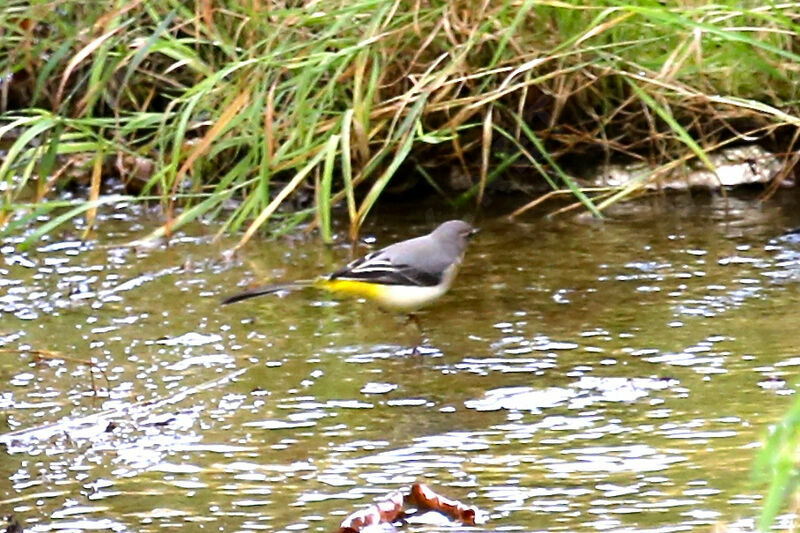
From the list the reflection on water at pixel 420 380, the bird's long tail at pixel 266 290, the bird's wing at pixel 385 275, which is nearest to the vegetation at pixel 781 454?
the reflection on water at pixel 420 380

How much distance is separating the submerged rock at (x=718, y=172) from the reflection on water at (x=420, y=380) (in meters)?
0.15

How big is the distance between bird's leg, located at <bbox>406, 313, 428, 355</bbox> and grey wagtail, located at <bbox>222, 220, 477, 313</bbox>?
0.03m

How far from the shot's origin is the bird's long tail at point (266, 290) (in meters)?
5.41

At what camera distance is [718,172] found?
6.69 m

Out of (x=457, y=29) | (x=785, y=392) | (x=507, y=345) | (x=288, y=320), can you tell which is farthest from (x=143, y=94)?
(x=785, y=392)

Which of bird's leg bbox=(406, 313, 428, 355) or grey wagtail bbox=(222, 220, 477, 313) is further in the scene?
grey wagtail bbox=(222, 220, 477, 313)

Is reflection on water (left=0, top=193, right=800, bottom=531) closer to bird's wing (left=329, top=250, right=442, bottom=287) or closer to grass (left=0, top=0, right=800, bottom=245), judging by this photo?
bird's wing (left=329, top=250, right=442, bottom=287)

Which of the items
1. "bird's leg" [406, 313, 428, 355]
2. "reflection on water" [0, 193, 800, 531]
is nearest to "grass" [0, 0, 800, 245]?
"reflection on water" [0, 193, 800, 531]

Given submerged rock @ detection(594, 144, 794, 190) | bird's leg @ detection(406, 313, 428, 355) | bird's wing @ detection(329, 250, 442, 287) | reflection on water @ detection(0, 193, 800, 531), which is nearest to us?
reflection on water @ detection(0, 193, 800, 531)

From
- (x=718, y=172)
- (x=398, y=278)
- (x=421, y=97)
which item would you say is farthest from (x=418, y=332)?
(x=718, y=172)

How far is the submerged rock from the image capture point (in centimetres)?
664

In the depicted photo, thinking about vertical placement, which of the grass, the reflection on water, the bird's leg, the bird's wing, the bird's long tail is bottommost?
the bird's leg

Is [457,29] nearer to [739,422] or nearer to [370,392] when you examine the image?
[370,392]

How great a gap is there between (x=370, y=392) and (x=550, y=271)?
55.1 inches
